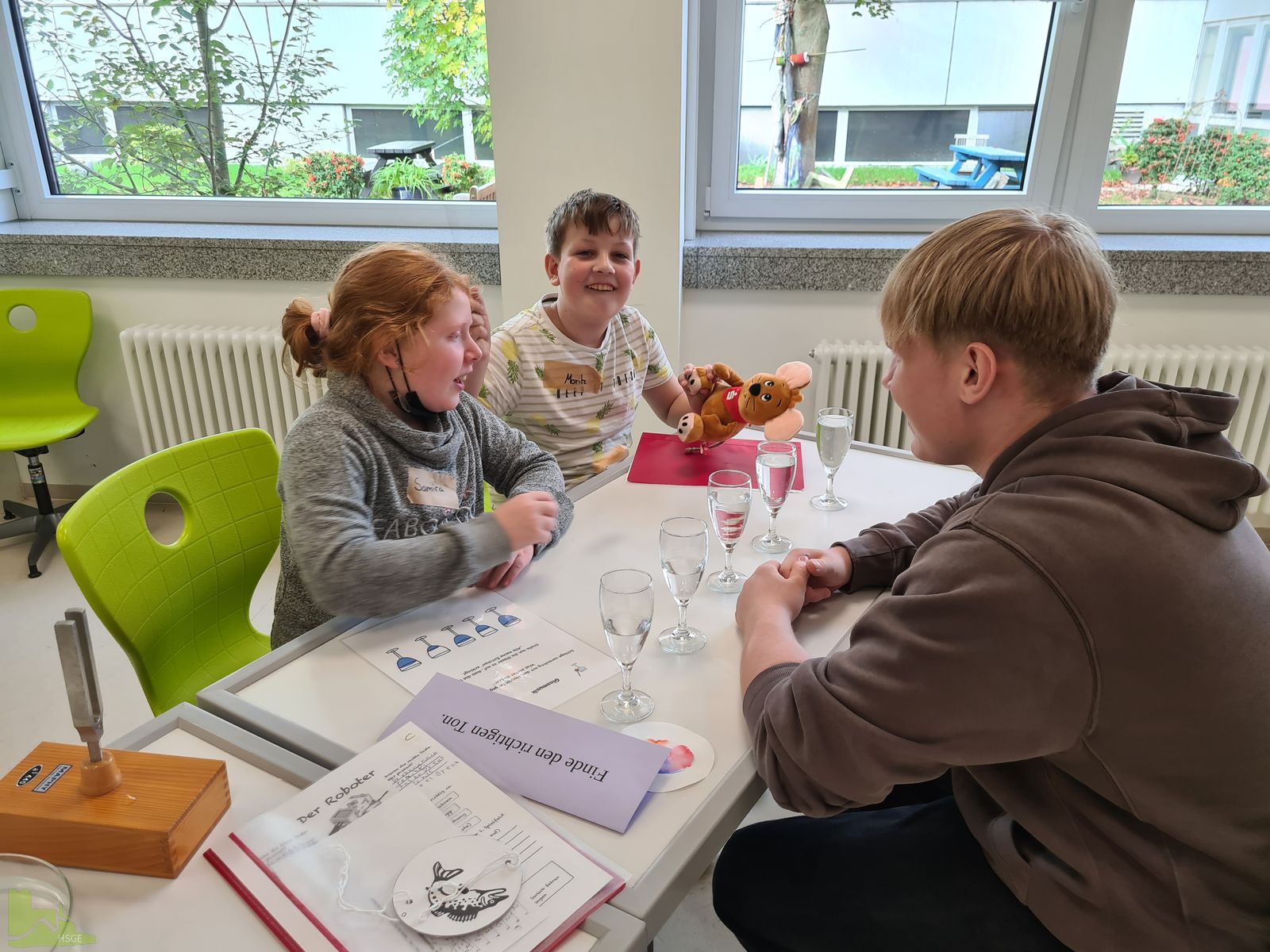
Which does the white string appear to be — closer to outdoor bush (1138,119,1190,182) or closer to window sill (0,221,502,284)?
window sill (0,221,502,284)

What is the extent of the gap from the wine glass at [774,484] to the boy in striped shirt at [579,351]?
42 centimetres

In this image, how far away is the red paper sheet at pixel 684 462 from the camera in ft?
5.18

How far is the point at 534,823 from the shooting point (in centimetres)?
76

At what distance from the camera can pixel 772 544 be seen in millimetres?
1319

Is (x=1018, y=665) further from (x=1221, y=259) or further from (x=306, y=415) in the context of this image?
(x=1221, y=259)

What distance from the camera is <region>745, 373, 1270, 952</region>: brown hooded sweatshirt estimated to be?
2.36 ft

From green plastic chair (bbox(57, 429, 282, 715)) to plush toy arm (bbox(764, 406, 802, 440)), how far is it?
0.88 meters

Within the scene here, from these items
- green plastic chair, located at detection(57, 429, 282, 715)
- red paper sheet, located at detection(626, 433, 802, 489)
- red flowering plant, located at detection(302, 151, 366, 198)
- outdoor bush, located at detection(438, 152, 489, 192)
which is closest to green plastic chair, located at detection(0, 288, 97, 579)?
red flowering plant, located at detection(302, 151, 366, 198)

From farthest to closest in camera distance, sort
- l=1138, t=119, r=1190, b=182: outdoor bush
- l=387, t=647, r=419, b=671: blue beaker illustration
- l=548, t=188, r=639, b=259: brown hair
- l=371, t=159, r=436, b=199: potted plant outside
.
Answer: l=371, t=159, r=436, b=199: potted plant outside
l=1138, t=119, r=1190, b=182: outdoor bush
l=548, t=188, r=639, b=259: brown hair
l=387, t=647, r=419, b=671: blue beaker illustration

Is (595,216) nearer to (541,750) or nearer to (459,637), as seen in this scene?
(459,637)

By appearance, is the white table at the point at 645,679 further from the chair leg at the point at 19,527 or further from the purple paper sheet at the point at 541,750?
the chair leg at the point at 19,527

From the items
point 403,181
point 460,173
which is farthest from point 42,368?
point 460,173

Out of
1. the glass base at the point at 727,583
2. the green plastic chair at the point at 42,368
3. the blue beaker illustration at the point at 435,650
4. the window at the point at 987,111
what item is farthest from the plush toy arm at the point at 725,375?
the green plastic chair at the point at 42,368

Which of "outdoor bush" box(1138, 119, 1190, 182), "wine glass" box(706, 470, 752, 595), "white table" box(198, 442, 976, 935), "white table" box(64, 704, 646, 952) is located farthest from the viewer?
"outdoor bush" box(1138, 119, 1190, 182)
